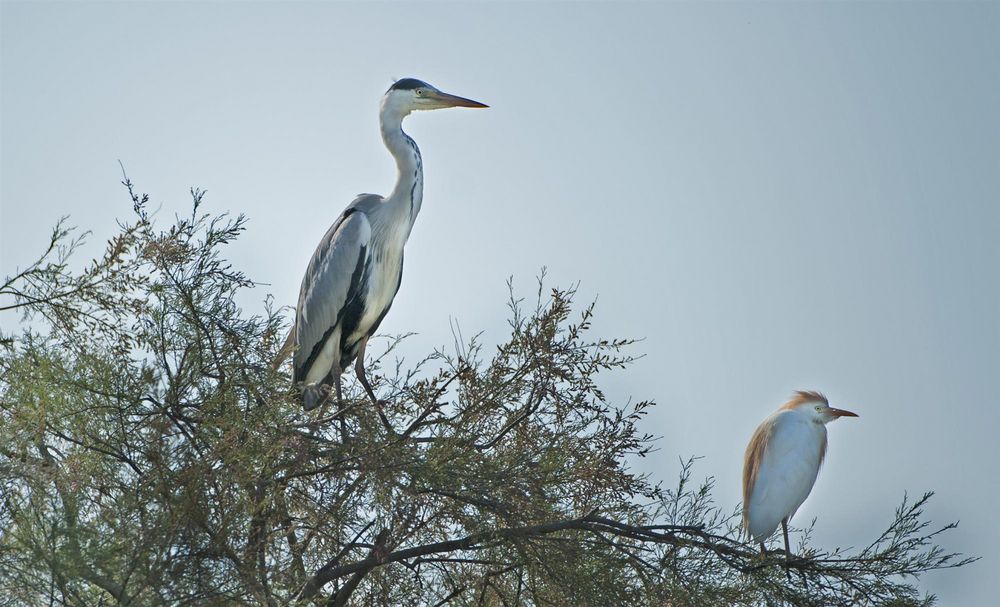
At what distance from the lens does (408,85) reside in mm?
6156

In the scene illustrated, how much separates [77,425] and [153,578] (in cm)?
68

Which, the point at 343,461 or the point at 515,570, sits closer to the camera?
the point at 343,461

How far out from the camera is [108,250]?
142 inches

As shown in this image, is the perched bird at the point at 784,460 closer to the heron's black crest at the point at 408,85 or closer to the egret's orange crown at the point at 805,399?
the egret's orange crown at the point at 805,399

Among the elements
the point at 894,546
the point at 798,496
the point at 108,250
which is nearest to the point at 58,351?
the point at 108,250

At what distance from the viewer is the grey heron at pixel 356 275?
5527 millimetres

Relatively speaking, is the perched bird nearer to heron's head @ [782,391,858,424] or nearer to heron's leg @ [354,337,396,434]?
heron's head @ [782,391,858,424]

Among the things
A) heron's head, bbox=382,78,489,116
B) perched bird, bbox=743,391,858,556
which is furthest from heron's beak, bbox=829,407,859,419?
heron's head, bbox=382,78,489,116

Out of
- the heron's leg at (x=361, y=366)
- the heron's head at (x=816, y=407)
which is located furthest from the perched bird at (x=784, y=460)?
the heron's leg at (x=361, y=366)

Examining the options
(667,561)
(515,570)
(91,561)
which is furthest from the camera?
(515,570)

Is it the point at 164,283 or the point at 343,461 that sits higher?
the point at 164,283

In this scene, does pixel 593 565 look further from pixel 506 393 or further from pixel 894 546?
pixel 894 546

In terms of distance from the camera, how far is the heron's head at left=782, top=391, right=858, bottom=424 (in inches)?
293

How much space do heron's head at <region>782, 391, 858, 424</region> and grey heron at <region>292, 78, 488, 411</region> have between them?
3.01m
